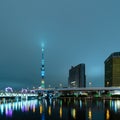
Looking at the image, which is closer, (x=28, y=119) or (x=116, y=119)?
(x=116, y=119)

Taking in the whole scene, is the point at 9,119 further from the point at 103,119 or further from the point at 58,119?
the point at 103,119

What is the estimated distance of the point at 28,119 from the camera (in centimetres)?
6216

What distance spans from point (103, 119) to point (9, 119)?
18863 millimetres

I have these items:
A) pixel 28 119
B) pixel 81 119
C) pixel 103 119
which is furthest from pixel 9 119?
pixel 103 119

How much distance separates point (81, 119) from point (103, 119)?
4.41 metres

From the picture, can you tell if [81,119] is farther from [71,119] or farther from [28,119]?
[28,119]

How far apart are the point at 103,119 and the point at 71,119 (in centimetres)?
614

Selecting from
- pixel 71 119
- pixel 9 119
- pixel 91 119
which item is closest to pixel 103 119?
pixel 91 119

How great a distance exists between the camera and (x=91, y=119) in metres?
59.6

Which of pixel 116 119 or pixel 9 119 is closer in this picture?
pixel 116 119

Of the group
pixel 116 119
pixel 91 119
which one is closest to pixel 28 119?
pixel 91 119

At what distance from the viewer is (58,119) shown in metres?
61.4

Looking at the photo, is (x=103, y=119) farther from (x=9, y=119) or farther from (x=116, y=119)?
(x=9, y=119)

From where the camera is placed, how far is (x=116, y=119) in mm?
57656
